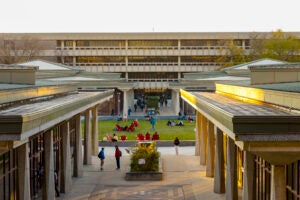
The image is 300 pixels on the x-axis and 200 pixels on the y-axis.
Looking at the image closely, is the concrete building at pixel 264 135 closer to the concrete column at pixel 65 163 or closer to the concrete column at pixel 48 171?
the concrete column at pixel 48 171

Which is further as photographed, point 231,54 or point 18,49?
point 18,49

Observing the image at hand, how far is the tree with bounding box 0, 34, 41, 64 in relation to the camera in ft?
255

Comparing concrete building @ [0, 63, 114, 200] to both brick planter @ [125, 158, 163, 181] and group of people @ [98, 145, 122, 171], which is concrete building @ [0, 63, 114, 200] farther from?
brick planter @ [125, 158, 163, 181]

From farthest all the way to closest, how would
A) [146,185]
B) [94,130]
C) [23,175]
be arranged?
1. [94,130]
2. [146,185]
3. [23,175]

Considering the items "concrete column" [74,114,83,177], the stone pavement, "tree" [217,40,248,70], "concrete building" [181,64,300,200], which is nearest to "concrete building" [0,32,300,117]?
"tree" [217,40,248,70]

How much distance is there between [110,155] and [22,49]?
49.0 metres

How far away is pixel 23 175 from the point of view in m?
14.4

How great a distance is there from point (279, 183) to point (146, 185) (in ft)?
44.2

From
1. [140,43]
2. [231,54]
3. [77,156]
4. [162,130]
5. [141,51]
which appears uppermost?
[140,43]

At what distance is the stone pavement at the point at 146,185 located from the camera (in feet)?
73.2

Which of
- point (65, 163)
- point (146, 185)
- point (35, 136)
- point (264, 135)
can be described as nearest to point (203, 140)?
point (146, 185)

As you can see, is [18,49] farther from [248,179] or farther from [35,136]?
[248,179]

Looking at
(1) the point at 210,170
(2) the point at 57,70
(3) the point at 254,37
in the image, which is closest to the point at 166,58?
(3) the point at 254,37

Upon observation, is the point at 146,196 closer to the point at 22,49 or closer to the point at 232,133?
the point at 232,133
